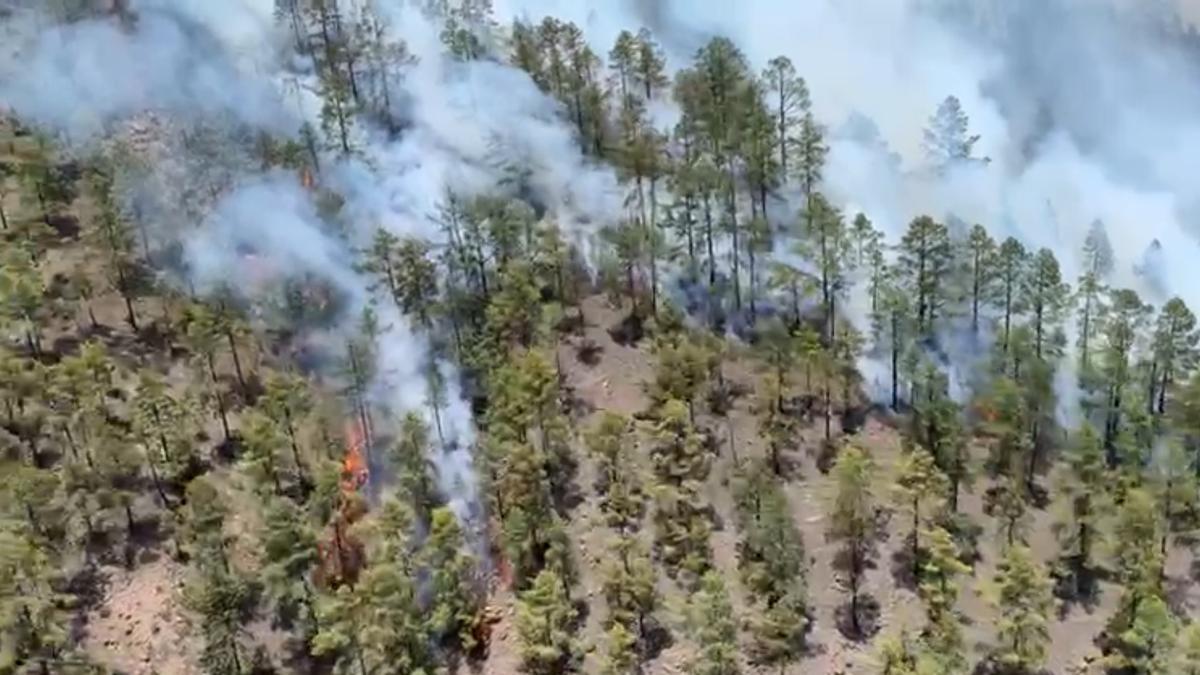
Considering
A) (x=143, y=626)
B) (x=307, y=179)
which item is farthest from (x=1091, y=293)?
(x=143, y=626)

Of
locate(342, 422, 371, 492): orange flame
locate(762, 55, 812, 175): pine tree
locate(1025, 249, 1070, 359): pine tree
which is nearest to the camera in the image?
locate(342, 422, 371, 492): orange flame

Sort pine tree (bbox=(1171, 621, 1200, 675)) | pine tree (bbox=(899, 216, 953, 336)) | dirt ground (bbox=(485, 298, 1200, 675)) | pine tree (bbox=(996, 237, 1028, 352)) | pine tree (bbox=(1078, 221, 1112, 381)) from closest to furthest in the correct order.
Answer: pine tree (bbox=(1171, 621, 1200, 675)), dirt ground (bbox=(485, 298, 1200, 675)), pine tree (bbox=(1078, 221, 1112, 381)), pine tree (bbox=(996, 237, 1028, 352)), pine tree (bbox=(899, 216, 953, 336))

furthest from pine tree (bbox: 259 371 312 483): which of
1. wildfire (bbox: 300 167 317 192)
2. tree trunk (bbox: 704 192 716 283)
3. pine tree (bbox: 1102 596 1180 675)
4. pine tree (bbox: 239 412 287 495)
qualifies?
pine tree (bbox: 1102 596 1180 675)

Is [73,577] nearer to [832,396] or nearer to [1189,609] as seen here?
[832,396]

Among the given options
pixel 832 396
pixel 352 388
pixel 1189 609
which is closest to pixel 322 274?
pixel 352 388

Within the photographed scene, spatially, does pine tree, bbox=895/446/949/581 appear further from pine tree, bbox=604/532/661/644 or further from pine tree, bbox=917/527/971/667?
pine tree, bbox=604/532/661/644
